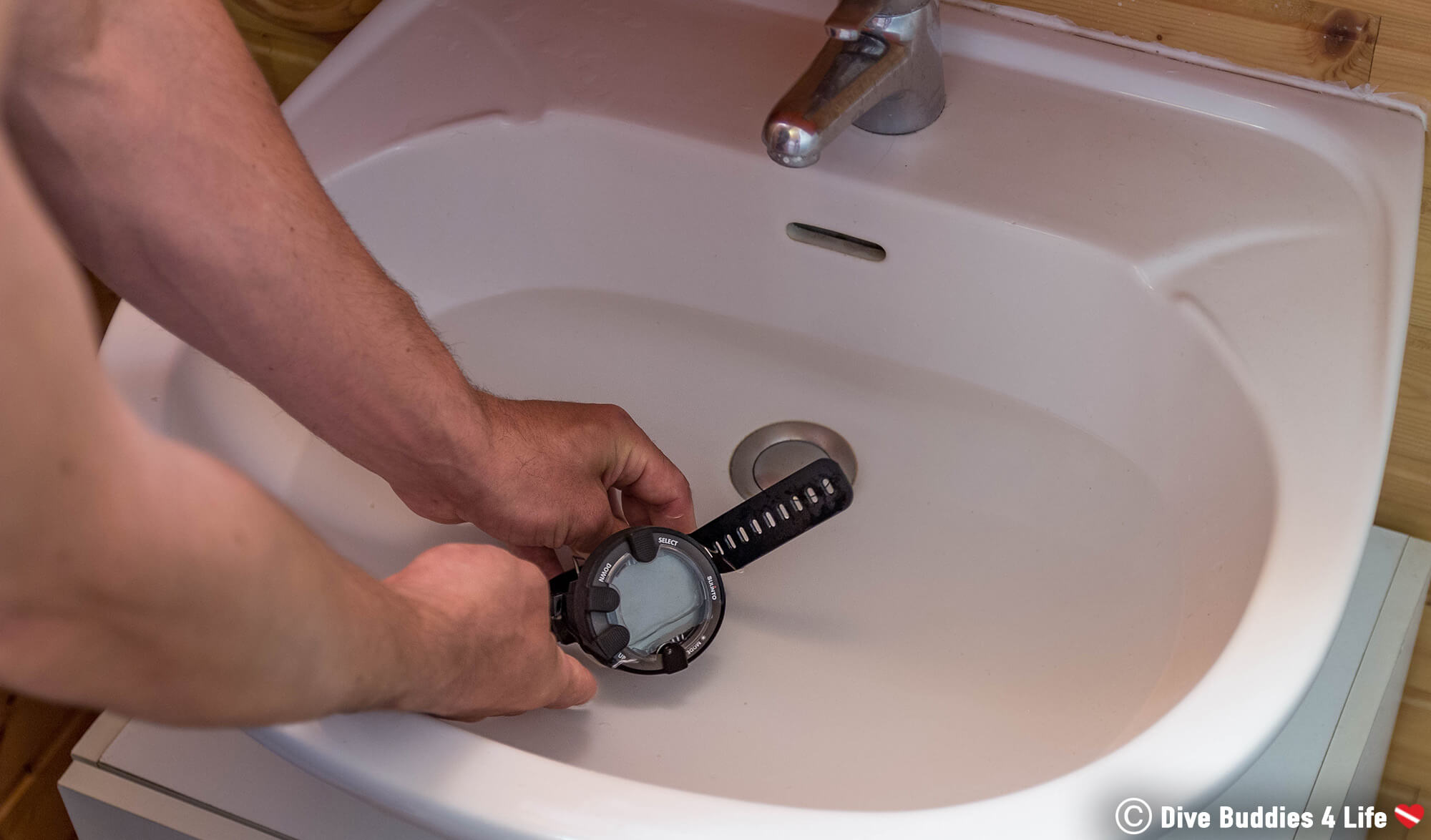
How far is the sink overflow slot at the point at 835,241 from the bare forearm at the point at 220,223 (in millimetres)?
235

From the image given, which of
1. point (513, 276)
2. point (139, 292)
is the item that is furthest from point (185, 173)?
point (513, 276)

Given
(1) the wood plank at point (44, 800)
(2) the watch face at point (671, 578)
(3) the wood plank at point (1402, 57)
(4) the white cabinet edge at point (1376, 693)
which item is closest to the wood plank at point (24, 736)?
(1) the wood plank at point (44, 800)

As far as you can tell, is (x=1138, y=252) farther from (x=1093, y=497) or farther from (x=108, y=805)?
(x=108, y=805)

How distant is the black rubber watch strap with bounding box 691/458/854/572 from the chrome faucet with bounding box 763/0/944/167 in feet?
0.50

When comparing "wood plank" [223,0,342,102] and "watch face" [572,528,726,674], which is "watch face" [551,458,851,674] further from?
"wood plank" [223,0,342,102]

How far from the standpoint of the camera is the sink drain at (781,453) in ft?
2.13

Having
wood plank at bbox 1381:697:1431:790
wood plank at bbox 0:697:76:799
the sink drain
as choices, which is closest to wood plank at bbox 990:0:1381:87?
the sink drain

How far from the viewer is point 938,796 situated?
0.48 m

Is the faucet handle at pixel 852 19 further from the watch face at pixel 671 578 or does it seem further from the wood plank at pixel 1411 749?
the wood plank at pixel 1411 749

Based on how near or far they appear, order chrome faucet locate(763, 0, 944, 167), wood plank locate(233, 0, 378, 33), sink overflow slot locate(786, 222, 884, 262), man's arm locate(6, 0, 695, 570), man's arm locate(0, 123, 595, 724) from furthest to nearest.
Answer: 1. wood plank locate(233, 0, 378, 33)
2. sink overflow slot locate(786, 222, 884, 262)
3. chrome faucet locate(763, 0, 944, 167)
4. man's arm locate(6, 0, 695, 570)
5. man's arm locate(0, 123, 595, 724)

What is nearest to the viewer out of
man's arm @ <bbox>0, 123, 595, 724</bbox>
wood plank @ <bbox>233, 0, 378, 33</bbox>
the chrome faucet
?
man's arm @ <bbox>0, 123, 595, 724</bbox>

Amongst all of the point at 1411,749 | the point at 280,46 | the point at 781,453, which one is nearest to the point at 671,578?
the point at 781,453

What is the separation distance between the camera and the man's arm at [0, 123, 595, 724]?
0.63 feet

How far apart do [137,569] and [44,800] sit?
2.95 feet
